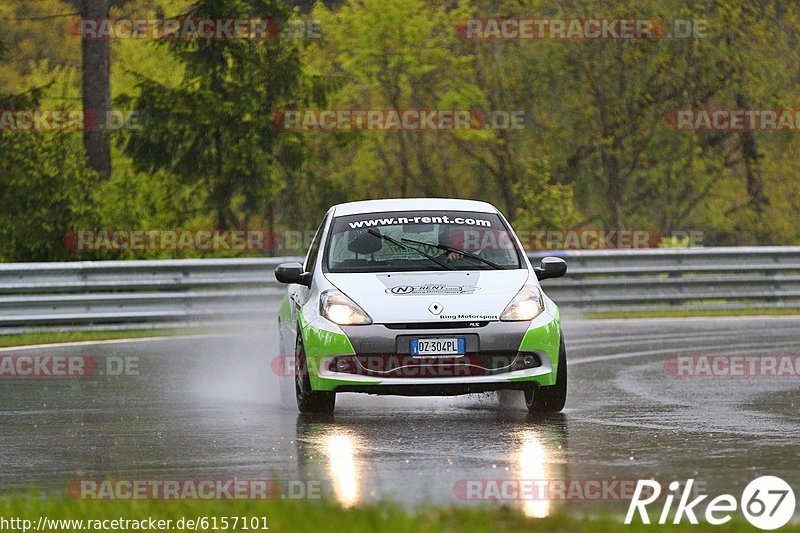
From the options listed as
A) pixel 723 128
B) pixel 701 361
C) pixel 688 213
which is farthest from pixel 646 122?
pixel 701 361

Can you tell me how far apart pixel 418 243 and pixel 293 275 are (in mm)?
1015

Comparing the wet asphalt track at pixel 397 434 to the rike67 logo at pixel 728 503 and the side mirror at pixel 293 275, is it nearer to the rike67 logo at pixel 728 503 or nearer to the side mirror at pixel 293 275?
the rike67 logo at pixel 728 503

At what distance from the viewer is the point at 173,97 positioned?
33.1 meters

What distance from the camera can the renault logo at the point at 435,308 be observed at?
11.6 m

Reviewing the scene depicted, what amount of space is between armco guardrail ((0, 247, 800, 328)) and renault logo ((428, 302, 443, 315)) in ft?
Result: 36.3

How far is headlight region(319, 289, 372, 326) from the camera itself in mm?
11680

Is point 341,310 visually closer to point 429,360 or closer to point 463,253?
point 429,360

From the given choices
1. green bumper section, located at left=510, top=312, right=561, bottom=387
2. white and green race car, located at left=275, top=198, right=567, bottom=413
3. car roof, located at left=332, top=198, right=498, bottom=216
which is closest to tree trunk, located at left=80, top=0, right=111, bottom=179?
car roof, located at left=332, top=198, right=498, bottom=216

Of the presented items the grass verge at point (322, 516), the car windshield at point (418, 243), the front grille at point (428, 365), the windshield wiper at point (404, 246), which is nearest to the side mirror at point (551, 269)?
the car windshield at point (418, 243)

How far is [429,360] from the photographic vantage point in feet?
37.8

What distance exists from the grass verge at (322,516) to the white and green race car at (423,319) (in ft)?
12.6

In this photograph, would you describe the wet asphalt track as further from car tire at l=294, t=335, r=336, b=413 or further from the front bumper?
the front bumper

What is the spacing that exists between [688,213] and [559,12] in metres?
7.64

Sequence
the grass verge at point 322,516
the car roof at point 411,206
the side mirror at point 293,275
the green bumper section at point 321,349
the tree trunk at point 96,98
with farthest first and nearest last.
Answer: the tree trunk at point 96,98 < the car roof at point 411,206 < the side mirror at point 293,275 < the green bumper section at point 321,349 < the grass verge at point 322,516
